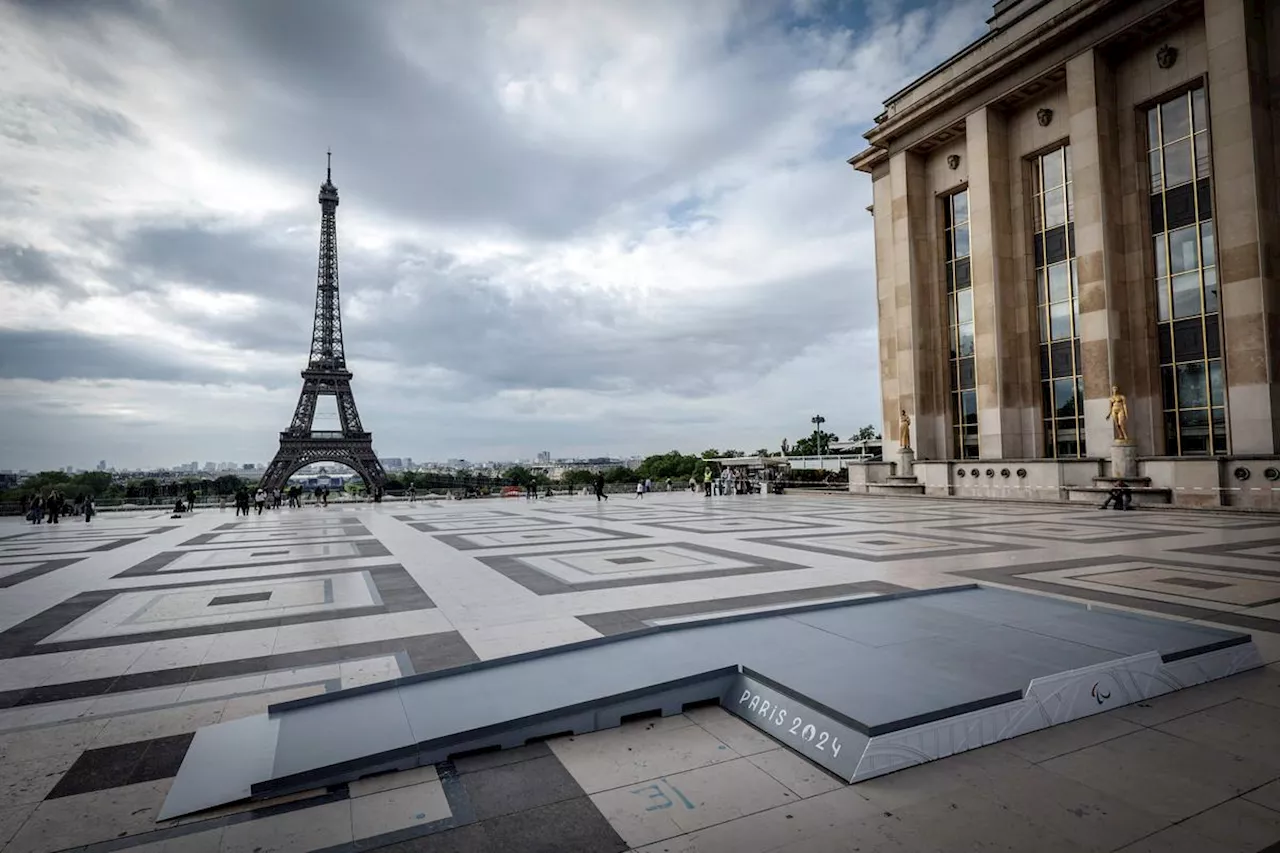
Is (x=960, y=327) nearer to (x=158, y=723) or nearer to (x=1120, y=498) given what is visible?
(x=1120, y=498)

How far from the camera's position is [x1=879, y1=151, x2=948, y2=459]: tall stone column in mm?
35781

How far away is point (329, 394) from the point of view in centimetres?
7369

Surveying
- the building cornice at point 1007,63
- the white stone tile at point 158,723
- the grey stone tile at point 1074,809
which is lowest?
the white stone tile at point 158,723

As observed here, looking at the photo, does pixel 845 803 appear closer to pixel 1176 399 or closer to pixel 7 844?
pixel 7 844

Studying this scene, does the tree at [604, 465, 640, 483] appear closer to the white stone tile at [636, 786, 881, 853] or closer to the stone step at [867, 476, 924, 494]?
the stone step at [867, 476, 924, 494]

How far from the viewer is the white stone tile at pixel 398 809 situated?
325 centimetres

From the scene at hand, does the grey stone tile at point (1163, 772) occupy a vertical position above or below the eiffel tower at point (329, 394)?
below

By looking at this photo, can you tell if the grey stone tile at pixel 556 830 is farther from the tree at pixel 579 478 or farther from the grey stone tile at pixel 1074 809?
the tree at pixel 579 478

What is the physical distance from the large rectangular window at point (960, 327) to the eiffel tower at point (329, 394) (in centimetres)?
5688

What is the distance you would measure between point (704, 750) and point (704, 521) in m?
16.5

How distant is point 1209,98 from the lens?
23.8 meters

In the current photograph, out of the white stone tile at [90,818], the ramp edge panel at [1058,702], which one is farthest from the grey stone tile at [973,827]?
the white stone tile at [90,818]

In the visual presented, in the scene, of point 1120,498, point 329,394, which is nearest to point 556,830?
point 1120,498

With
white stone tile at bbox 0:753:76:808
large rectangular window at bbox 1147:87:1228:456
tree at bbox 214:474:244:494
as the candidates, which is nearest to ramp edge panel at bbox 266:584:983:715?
white stone tile at bbox 0:753:76:808
